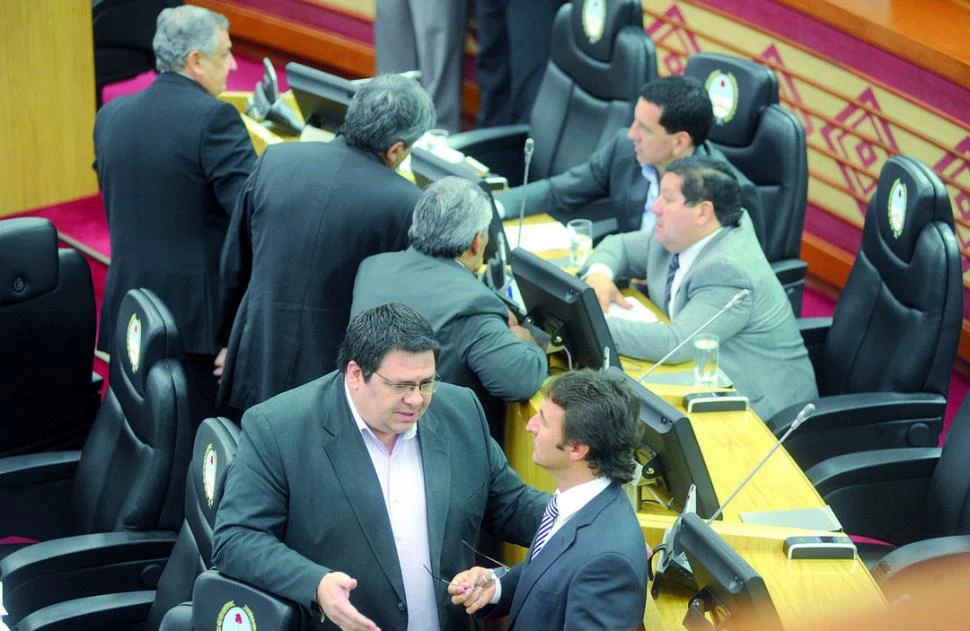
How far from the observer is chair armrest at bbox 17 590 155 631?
2.40m

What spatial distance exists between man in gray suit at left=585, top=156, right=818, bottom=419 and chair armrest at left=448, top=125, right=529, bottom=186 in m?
1.49

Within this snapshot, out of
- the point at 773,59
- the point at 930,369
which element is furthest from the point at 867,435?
Result: the point at 773,59

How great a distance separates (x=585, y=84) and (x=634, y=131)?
2.64ft

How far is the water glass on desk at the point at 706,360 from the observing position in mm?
2836

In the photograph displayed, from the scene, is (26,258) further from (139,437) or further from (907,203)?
(907,203)

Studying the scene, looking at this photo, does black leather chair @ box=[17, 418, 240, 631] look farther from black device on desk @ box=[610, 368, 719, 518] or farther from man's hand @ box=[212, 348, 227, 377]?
man's hand @ box=[212, 348, 227, 377]

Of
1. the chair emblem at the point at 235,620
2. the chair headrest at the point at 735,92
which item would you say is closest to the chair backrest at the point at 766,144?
the chair headrest at the point at 735,92

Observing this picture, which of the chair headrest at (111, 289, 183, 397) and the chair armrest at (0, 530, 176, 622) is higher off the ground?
the chair headrest at (111, 289, 183, 397)

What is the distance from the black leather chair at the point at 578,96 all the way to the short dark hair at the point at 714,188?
115 cm

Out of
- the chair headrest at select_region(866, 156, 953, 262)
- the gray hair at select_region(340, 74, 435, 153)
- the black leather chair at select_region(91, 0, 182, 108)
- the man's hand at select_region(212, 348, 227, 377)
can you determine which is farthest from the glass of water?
the black leather chair at select_region(91, 0, 182, 108)

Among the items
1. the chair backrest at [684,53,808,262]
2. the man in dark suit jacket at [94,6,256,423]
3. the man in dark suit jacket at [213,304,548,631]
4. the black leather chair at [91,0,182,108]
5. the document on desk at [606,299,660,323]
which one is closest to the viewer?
the man in dark suit jacket at [213,304,548,631]

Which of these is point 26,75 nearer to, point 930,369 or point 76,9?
point 76,9

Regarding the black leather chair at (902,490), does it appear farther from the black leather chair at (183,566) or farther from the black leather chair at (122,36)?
the black leather chair at (122,36)

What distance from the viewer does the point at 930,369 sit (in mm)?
3035
